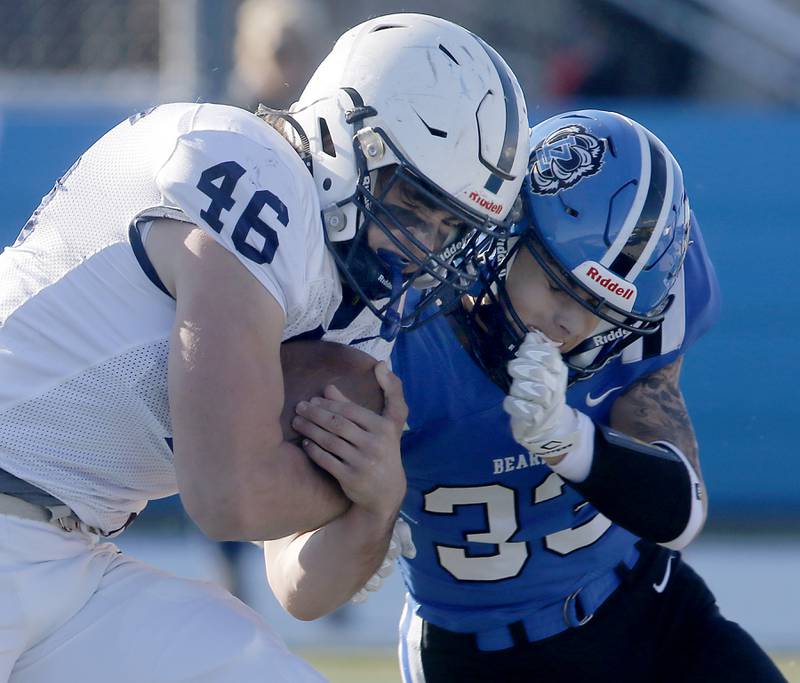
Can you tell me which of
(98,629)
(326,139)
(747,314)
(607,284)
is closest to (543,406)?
(607,284)

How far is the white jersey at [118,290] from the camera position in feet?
6.72

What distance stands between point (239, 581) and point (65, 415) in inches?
111

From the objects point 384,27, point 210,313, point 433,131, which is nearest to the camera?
point 210,313

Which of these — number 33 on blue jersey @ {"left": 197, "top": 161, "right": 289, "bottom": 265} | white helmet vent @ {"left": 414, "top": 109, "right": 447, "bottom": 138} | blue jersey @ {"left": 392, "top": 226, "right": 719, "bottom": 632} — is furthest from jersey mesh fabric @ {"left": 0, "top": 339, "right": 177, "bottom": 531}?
blue jersey @ {"left": 392, "top": 226, "right": 719, "bottom": 632}

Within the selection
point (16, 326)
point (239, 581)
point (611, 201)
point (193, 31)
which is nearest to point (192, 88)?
point (193, 31)

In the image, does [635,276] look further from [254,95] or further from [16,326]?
[254,95]

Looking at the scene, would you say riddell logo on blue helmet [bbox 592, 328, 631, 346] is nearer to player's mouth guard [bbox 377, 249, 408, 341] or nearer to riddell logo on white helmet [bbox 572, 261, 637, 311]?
riddell logo on white helmet [bbox 572, 261, 637, 311]

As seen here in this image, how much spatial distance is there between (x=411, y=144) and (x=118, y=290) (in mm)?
577

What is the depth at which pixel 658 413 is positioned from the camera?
2.89 m

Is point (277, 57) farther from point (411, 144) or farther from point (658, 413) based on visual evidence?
point (411, 144)

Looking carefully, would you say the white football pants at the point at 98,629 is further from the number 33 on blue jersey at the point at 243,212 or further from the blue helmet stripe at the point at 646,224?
the blue helmet stripe at the point at 646,224

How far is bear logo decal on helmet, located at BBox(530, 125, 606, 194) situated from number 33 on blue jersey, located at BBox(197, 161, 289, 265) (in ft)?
2.71

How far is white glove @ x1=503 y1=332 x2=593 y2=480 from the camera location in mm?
2484

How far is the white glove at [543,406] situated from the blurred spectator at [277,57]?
8.58ft
